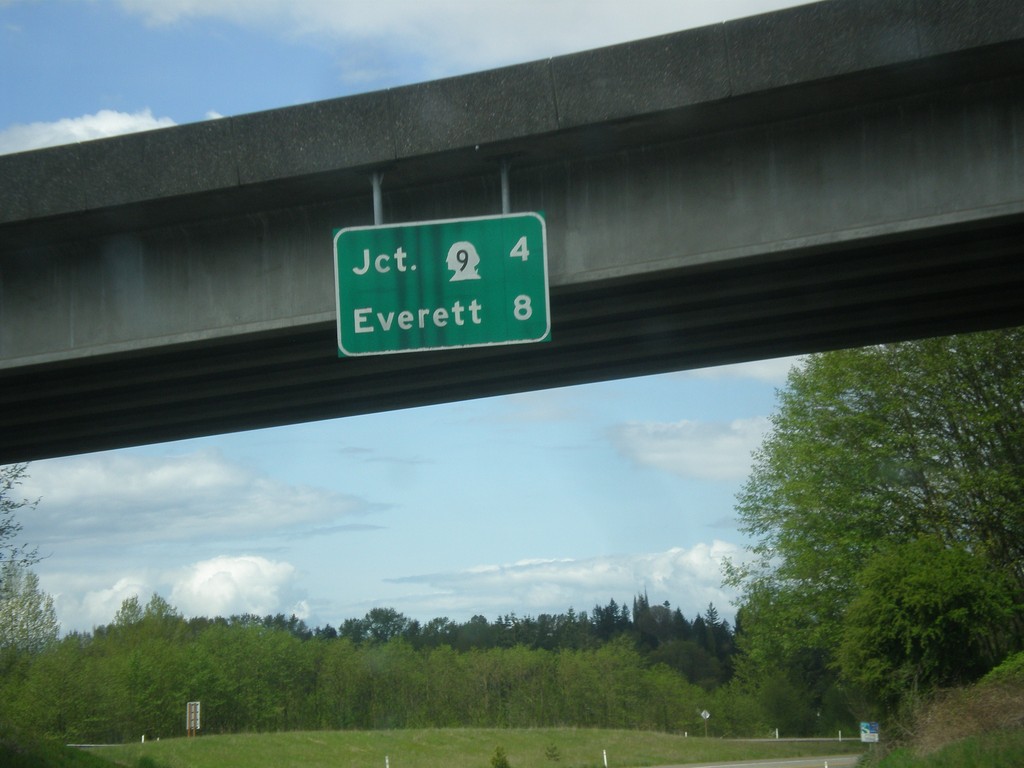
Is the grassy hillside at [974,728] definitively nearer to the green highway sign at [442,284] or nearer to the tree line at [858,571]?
the tree line at [858,571]

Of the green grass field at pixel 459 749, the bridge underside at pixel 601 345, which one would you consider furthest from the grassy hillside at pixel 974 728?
the green grass field at pixel 459 749

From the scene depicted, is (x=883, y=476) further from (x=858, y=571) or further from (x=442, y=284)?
(x=442, y=284)

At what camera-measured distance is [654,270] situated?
1119cm

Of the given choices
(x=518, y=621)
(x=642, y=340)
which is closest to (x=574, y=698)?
(x=518, y=621)

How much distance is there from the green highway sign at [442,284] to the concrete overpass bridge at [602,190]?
97cm

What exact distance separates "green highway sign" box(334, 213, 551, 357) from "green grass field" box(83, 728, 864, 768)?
123 feet

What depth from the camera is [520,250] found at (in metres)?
10.5

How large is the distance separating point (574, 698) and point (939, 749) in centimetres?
7403

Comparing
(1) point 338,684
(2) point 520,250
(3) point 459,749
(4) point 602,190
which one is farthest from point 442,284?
(1) point 338,684

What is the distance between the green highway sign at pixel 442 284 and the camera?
1038 centimetres

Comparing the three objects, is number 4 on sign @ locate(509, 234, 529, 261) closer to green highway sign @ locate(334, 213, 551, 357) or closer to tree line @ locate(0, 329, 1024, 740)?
green highway sign @ locate(334, 213, 551, 357)

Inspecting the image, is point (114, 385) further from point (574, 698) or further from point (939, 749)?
point (574, 698)

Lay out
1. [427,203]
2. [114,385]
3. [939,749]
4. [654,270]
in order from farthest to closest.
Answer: [939,749] → [114,385] → [427,203] → [654,270]

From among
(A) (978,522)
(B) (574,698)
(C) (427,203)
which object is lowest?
(B) (574,698)
